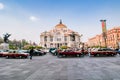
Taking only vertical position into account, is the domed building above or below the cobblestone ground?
above

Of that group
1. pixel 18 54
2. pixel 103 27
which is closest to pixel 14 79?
pixel 18 54

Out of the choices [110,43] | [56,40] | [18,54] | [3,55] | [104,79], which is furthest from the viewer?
[56,40]

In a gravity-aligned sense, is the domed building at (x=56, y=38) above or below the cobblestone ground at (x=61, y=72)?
above

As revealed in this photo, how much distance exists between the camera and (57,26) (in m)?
174

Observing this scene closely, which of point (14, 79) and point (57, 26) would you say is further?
point (57, 26)

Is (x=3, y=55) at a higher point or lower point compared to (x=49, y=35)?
lower

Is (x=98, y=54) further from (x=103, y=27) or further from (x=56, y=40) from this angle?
(x=56, y=40)

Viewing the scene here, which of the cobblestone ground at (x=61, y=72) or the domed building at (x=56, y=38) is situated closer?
the cobblestone ground at (x=61, y=72)

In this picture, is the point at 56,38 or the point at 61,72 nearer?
the point at 61,72

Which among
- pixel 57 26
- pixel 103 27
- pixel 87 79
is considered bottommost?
pixel 87 79

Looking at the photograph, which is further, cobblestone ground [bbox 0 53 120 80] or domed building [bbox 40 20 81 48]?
domed building [bbox 40 20 81 48]

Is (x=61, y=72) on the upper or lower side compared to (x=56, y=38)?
lower

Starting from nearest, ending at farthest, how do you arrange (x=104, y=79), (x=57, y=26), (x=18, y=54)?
(x=104, y=79) → (x=18, y=54) → (x=57, y=26)

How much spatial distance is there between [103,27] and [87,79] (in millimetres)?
48086
